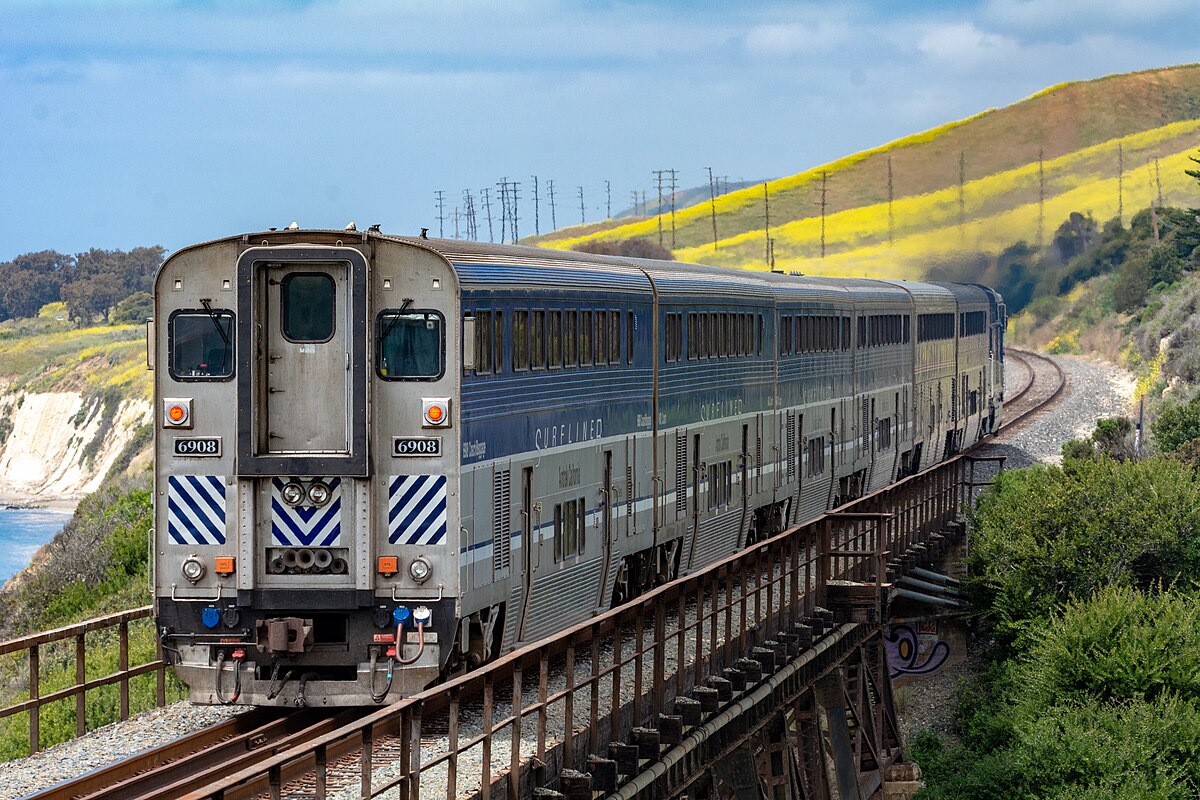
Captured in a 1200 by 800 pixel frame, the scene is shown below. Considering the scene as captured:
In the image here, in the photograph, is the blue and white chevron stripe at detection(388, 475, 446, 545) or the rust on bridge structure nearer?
the rust on bridge structure

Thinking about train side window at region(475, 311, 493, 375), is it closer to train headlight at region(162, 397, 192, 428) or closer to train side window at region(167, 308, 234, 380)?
train side window at region(167, 308, 234, 380)

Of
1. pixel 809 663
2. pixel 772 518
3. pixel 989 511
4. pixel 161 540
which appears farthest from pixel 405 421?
pixel 989 511

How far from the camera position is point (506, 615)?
679 inches

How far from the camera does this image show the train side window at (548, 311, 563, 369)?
60.3 feet

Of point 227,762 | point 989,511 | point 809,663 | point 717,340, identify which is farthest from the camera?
point 989,511

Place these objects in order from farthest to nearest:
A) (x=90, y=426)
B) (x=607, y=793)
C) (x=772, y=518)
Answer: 1. (x=90, y=426)
2. (x=772, y=518)
3. (x=607, y=793)

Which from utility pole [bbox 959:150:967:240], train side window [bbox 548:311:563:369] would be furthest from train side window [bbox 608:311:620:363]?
utility pole [bbox 959:150:967:240]

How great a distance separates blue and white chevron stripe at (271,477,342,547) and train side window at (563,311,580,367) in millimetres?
3782

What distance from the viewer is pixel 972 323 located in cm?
5194

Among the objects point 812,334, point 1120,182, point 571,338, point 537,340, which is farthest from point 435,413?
point 1120,182

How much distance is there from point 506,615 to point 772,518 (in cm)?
1214

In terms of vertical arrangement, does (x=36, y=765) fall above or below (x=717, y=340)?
below

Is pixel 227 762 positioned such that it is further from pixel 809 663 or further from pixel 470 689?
pixel 809 663

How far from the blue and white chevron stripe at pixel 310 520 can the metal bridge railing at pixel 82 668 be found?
1947 mm
